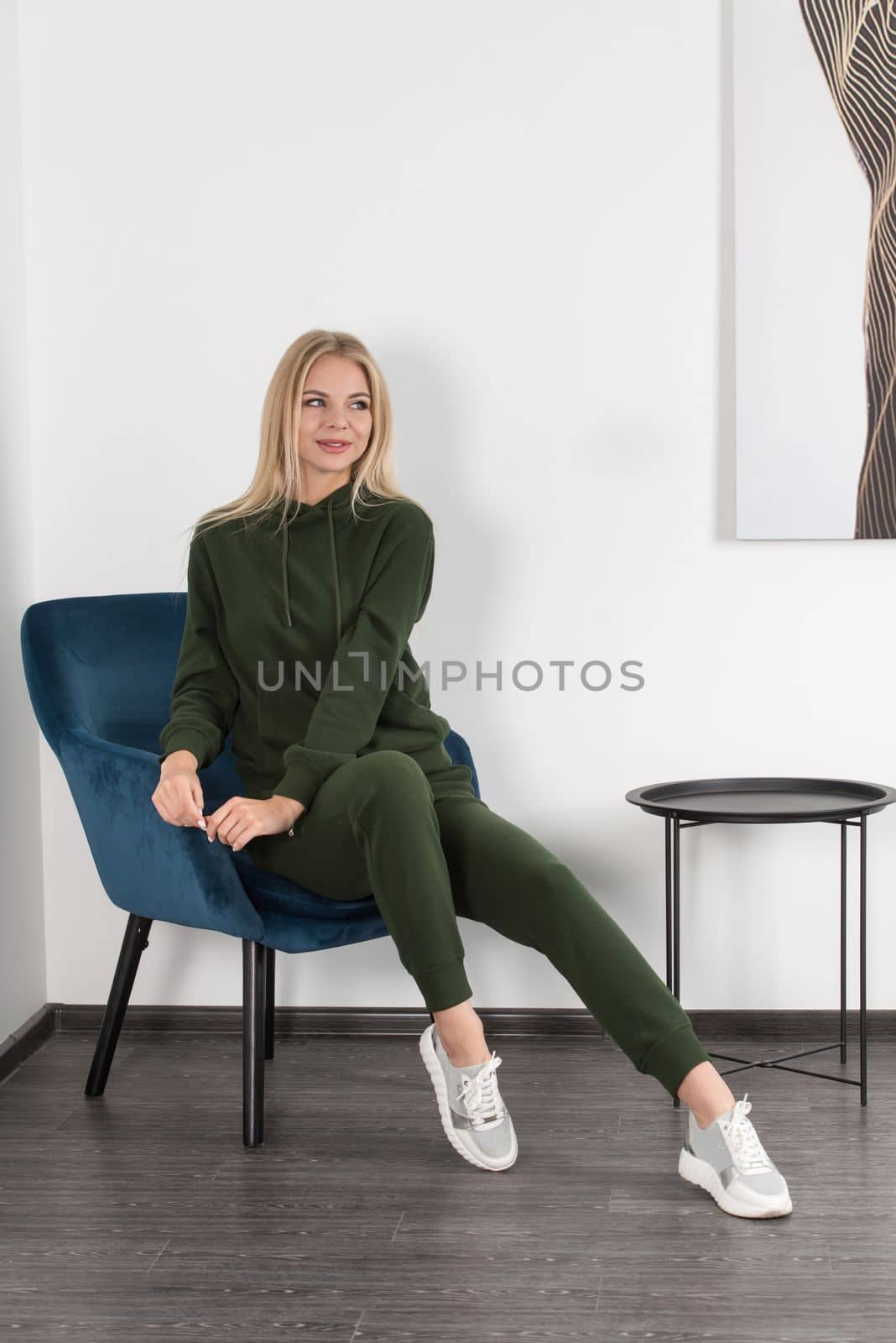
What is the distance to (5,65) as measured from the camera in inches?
93.3

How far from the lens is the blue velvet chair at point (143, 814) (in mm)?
1921

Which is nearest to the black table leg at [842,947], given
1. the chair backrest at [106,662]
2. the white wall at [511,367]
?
the white wall at [511,367]

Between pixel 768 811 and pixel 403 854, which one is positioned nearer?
pixel 403 854

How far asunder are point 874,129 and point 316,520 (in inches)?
47.2

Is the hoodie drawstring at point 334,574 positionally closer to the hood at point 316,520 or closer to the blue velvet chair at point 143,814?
the hood at point 316,520

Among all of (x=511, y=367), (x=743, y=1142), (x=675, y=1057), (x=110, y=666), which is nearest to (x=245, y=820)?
(x=110, y=666)

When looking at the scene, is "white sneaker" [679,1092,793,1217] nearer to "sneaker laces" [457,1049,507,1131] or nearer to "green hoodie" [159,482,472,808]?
"sneaker laces" [457,1049,507,1131]

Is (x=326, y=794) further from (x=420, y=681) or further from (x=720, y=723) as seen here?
(x=720, y=723)

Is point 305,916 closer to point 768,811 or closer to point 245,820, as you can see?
point 245,820

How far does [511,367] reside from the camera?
2.41 metres

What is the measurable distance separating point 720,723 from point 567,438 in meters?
0.59

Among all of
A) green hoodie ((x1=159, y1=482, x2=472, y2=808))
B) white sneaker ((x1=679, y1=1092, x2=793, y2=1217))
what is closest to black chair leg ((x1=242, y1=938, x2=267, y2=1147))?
green hoodie ((x1=159, y1=482, x2=472, y2=808))

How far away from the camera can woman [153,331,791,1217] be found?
178 cm

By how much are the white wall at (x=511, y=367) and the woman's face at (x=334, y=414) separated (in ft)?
0.97
